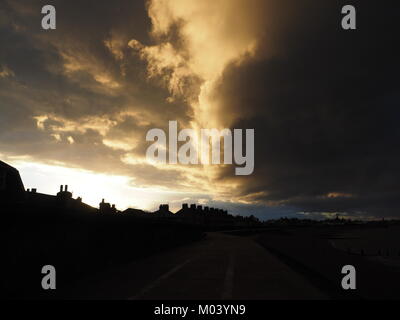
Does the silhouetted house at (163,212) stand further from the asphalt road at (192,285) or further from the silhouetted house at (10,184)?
the asphalt road at (192,285)

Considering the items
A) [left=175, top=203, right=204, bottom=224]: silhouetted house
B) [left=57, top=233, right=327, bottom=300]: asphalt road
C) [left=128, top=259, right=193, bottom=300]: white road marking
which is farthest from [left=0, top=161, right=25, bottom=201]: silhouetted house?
[left=175, top=203, right=204, bottom=224]: silhouetted house

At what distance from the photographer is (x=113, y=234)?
15320 millimetres

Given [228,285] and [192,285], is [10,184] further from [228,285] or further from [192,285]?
[228,285]

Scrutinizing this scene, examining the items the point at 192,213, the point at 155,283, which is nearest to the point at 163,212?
the point at 192,213

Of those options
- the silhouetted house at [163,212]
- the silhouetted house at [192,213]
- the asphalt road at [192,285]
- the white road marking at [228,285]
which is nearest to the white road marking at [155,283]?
the asphalt road at [192,285]

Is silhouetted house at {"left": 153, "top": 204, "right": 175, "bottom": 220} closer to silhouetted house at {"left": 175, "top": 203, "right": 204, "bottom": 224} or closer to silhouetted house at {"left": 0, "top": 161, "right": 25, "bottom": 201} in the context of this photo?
silhouetted house at {"left": 175, "top": 203, "right": 204, "bottom": 224}

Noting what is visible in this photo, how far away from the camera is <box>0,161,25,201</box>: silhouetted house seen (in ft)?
56.9

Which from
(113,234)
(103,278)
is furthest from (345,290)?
(113,234)

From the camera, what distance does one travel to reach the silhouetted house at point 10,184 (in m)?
17.3

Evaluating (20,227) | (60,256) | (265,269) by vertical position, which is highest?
(20,227)

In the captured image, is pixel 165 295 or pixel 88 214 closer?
pixel 165 295

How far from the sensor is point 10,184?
1831cm
